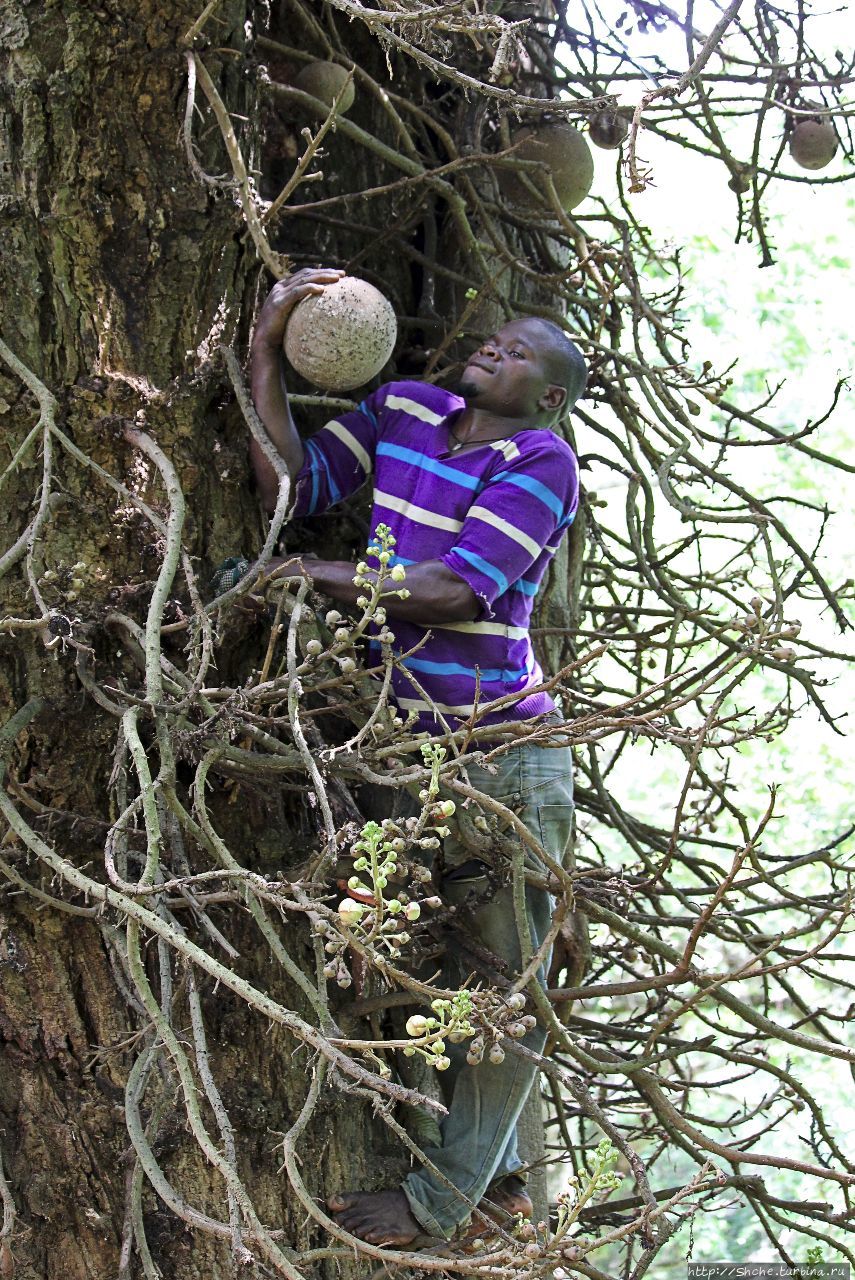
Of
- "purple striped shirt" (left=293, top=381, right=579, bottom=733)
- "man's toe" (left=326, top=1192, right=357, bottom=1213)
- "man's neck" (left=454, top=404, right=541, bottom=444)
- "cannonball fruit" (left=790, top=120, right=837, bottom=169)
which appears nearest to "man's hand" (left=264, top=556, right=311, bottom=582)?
"purple striped shirt" (left=293, top=381, right=579, bottom=733)

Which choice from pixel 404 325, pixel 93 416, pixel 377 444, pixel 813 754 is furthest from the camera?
pixel 813 754

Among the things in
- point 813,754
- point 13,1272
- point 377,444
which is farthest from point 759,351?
point 13,1272

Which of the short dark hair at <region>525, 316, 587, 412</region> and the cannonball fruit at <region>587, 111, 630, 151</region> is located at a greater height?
the cannonball fruit at <region>587, 111, 630, 151</region>

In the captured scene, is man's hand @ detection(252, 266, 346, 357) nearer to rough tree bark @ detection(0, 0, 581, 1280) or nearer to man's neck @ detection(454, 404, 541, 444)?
rough tree bark @ detection(0, 0, 581, 1280)

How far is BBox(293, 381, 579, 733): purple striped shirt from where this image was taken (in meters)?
2.65

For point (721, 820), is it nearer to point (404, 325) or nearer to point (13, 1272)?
point (404, 325)

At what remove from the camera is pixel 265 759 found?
2225 mm

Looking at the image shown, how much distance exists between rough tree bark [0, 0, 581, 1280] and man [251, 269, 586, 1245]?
0.38 feet

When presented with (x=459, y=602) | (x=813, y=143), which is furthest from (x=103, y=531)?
(x=813, y=143)

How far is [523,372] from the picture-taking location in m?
2.89

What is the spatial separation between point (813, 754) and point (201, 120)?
577cm

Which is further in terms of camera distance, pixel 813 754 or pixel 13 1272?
pixel 813 754

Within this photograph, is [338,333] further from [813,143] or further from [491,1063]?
[813,143]

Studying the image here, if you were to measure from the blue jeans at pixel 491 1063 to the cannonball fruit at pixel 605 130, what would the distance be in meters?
1.65
